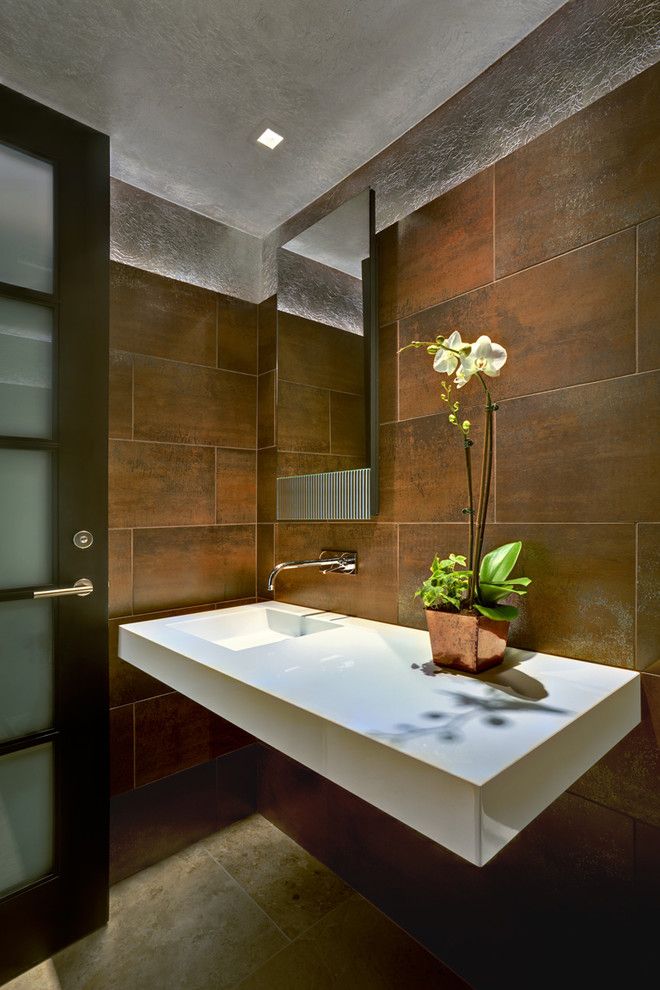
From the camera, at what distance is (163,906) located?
1.62 metres

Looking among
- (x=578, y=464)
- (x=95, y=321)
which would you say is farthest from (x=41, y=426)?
(x=578, y=464)

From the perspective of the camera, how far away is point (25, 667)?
1.46m

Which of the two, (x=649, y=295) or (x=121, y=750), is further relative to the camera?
(x=121, y=750)

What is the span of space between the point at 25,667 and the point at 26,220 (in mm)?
1259

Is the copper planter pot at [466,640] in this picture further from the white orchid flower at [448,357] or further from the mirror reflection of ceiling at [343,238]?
the mirror reflection of ceiling at [343,238]

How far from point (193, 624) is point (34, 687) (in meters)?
0.47

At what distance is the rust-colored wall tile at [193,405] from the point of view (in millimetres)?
1854

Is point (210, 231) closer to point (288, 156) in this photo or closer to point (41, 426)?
point (288, 156)

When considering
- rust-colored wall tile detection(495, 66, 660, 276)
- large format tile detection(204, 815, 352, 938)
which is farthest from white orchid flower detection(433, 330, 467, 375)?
large format tile detection(204, 815, 352, 938)

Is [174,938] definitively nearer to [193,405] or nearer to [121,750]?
[121,750]

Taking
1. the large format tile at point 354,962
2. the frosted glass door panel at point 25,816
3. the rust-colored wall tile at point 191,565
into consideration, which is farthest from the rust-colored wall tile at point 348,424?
the large format tile at point 354,962

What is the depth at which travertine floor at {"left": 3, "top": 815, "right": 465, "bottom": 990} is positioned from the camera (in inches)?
53.9

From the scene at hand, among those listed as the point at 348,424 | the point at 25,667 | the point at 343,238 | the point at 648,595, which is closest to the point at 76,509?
the point at 25,667

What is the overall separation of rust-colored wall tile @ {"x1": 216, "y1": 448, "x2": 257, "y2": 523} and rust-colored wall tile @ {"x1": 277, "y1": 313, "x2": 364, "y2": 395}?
1.22 feet
